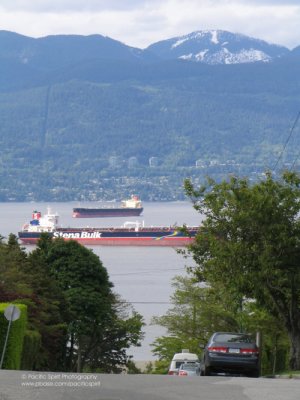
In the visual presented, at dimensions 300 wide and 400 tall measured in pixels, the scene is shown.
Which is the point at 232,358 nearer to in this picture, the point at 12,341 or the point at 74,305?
the point at 12,341

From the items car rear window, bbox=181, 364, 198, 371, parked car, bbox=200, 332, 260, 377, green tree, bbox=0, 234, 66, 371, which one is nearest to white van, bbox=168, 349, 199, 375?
car rear window, bbox=181, 364, 198, 371

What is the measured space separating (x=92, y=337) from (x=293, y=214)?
2429cm

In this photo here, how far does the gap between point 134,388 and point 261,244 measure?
67.2 feet

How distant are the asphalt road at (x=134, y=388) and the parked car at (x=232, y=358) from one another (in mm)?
5457

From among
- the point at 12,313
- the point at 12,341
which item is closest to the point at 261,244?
the point at 12,341

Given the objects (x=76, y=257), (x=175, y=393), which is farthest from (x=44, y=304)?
(x=175, y=393)

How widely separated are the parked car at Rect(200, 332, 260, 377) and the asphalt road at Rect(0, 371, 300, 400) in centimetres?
546

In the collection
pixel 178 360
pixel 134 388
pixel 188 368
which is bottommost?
pixel 134 388

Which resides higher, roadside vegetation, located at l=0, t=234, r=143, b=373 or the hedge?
roadside vegetation, located at l=0, t=234, r=143, b=373

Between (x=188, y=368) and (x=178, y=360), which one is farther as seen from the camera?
(x=178, y=360)

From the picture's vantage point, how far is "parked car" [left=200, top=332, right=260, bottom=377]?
25.2 m

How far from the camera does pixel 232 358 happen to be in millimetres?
25250

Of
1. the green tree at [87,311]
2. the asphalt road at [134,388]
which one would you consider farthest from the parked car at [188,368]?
the green tree at [87,311]

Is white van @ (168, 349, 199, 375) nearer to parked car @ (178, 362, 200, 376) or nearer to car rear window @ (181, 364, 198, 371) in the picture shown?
parked car @ (178, 362, 200, 376)
